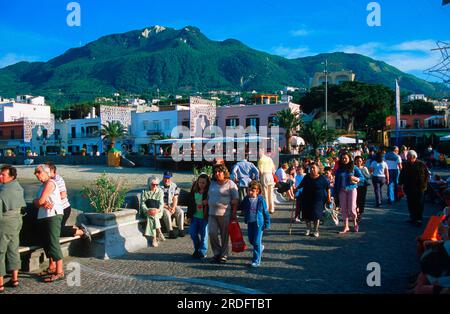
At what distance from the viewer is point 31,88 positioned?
18612cm

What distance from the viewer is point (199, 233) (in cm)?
667

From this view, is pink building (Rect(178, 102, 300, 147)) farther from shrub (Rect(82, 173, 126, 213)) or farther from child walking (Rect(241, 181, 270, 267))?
child walking (Rect(241, 181, 270, 267))

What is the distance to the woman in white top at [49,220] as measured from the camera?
5.52m

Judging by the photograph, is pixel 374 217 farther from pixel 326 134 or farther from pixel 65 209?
pixel 326 134

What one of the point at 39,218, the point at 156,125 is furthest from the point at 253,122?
the point at 39,218

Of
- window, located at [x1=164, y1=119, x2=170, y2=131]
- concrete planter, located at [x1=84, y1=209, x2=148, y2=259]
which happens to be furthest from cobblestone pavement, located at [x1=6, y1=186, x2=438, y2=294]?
window, located at [x1=164, y1=119, x2=170, y2=131]

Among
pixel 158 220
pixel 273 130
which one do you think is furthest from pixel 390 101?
pixel 158 220

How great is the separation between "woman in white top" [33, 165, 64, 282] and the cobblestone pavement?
0.27 metres

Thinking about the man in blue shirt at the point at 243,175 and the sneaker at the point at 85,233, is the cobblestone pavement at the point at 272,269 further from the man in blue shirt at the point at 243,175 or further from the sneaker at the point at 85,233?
the man in blue shirt at the point at 243,175

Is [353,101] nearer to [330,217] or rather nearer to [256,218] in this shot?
[330,217]

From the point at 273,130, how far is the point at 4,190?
39.0 m

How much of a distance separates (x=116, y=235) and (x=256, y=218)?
2537 mm
